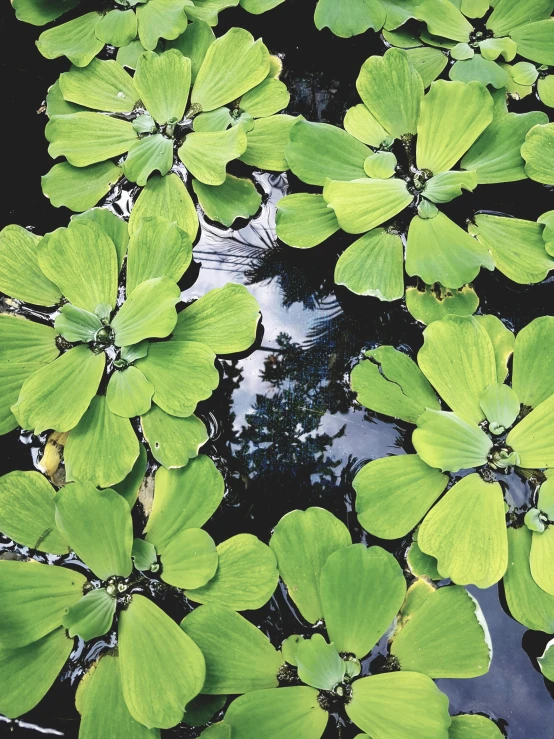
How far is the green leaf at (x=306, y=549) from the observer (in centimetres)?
150

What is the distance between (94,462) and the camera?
1544 mm

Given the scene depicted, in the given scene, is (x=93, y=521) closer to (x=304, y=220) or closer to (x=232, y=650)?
(x=232, y=650)

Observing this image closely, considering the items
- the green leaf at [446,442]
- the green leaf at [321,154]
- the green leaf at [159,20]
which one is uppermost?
the green leaf at [159,20]

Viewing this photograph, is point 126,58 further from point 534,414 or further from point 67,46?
point 534,414

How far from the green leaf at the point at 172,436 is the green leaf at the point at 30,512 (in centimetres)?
29

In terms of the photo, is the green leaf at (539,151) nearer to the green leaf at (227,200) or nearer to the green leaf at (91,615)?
the green leaf at (227,200)

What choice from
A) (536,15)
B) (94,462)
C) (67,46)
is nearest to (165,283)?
(94,462)

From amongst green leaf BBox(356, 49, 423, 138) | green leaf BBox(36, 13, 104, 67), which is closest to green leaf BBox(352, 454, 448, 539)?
green leaf BBox(356, 49, 423, 138)

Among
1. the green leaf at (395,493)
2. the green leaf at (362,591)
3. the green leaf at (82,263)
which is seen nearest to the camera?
the green leaf at (362,591)

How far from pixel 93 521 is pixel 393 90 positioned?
5.05ft

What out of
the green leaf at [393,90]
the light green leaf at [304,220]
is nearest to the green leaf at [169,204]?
the light green leaf at [304,220]

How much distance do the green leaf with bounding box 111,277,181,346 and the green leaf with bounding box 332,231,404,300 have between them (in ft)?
1.62

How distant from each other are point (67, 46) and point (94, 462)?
4.58 feet

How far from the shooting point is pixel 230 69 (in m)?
1.90
